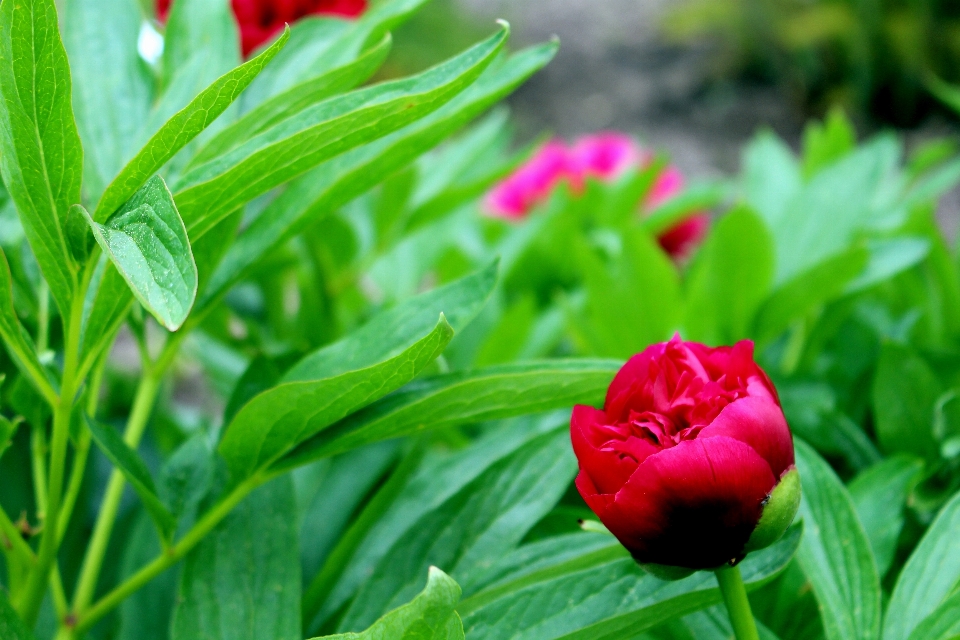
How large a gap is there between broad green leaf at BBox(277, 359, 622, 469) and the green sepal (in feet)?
Result: 0.32

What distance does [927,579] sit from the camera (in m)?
0.43

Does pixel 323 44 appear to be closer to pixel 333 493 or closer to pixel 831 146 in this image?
pixel 333 493

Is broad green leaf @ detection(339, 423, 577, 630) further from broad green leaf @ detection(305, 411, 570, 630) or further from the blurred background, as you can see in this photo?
the blurred background

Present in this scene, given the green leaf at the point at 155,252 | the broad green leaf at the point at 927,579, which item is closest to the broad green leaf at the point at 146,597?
the green leaf at the point at 155,252

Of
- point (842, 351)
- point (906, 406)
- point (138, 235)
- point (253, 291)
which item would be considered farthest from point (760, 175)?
point (138, 235)

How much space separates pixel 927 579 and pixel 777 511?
136mm

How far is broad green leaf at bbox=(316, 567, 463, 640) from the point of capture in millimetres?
314

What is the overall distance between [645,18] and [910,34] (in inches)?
65.0

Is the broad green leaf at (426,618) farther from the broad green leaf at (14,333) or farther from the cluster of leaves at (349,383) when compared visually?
the broad green leaf at (14,333)

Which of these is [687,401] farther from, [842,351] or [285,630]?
[842,351]

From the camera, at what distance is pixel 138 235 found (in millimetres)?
324

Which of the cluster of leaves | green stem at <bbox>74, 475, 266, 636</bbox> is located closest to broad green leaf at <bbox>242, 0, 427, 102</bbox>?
the cluster of leaves

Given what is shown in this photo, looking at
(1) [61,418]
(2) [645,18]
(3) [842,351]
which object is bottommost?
(2) [645,18]

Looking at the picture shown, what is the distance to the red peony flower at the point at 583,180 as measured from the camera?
1257 mm
